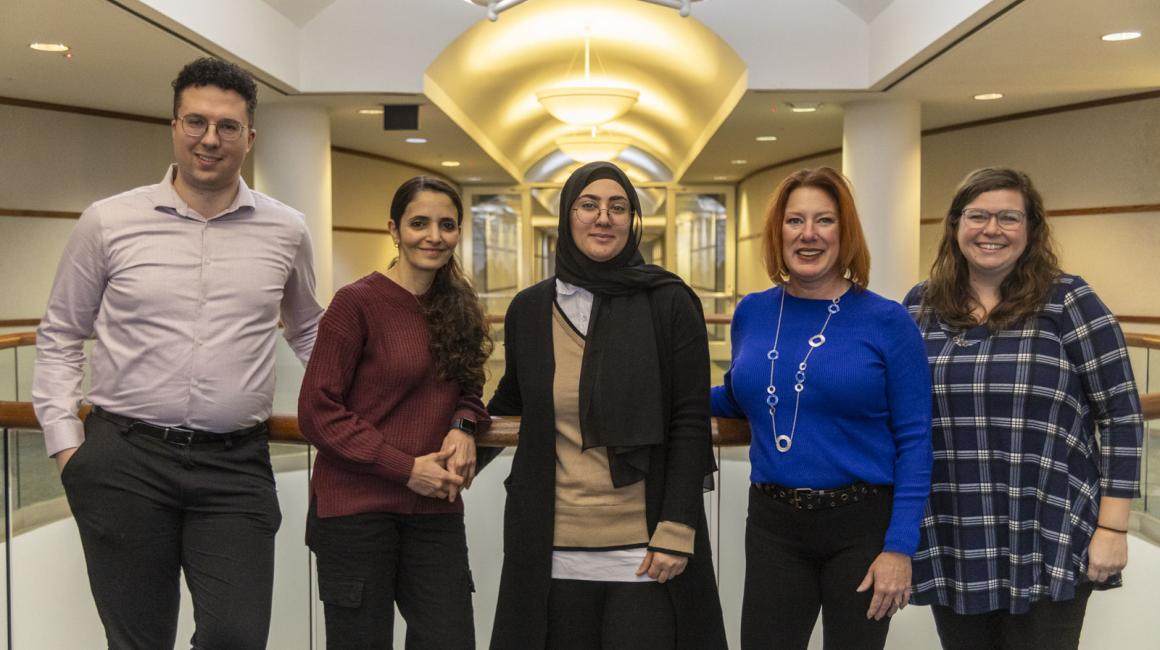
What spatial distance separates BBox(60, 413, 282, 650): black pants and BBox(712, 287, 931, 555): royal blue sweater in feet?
3.89

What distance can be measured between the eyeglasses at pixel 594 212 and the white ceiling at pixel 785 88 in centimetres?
554

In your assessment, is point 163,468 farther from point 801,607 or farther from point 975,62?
point 975,62

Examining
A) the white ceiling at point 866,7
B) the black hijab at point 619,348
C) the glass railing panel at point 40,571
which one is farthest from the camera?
the white ceiling at point 866,7

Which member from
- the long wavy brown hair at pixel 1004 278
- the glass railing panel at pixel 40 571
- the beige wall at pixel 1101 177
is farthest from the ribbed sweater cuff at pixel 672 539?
the beige wall at pixel 1101 177

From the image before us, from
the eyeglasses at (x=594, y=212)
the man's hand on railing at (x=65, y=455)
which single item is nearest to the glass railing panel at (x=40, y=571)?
the man's hand on railing at (x=65, y=455)

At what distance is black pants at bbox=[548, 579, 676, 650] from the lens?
218 cm

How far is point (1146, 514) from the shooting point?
12.2ft

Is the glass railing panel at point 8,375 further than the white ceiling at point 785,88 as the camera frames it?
No

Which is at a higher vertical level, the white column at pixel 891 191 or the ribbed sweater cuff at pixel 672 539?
the white column at pixel 891 191

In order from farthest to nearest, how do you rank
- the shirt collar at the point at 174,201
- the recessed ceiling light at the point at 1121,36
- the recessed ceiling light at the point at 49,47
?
the recessed ceiling light at the point at 49,47
the recessed ceiling light at the point at 1121,36
the shirt collar at the point at 174,201

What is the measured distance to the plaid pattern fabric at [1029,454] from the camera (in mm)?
2230

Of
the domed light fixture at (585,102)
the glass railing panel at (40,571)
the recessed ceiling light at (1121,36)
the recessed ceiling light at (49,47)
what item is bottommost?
the glass railing panel at (40,571)

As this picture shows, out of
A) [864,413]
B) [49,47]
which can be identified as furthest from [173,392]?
[49,47]

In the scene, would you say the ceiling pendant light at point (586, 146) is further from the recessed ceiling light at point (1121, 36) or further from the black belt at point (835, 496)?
the black belt at point (835, 496)
